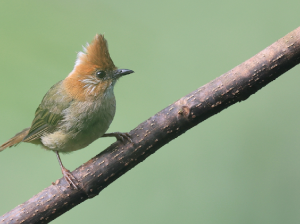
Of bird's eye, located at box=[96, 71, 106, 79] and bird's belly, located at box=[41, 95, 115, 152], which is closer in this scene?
bird's belly, located at box=[41, 95, 115, 152]

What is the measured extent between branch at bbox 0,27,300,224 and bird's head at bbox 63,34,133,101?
1.67ft

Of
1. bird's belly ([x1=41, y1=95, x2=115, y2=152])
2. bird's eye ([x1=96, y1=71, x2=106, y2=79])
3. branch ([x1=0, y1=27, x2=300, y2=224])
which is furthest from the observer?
bird's eye ([x1=96, y1=71, x2=106, y2=79])

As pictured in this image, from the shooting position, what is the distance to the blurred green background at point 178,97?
130 inches

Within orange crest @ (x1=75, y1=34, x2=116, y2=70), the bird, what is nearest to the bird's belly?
the bird

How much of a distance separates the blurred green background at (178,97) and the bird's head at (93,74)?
3.73 ft

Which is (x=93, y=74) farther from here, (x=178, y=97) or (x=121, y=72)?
(x=178, y=97)

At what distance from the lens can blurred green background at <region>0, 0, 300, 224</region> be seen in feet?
10.8

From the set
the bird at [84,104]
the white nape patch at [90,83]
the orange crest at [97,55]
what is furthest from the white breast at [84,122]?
the orange crest at [97,55]

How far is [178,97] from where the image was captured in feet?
11.8

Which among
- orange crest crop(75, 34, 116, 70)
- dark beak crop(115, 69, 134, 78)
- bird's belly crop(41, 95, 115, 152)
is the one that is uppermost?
orange crest crop(75, 34, 116, 70)

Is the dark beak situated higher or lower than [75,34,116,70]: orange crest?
lower

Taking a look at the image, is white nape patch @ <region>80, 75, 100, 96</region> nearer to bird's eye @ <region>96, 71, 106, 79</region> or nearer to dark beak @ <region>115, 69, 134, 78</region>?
bird's eye @ <region>96, 71, 106, 79</region>

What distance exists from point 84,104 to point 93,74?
0.84ft

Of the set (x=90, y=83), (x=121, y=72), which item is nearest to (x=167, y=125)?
(x=121, y=72)
